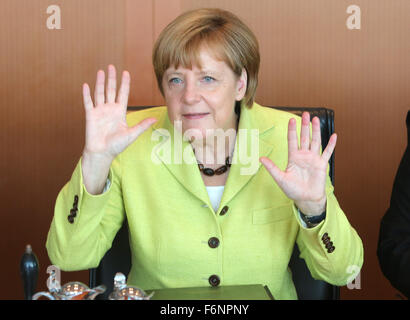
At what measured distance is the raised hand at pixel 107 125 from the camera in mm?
1480

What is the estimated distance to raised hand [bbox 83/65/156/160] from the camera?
148 centimetres

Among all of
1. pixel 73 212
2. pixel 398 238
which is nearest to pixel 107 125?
pixel 73 212

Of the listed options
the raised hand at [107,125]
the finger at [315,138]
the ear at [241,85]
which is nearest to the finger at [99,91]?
the raised hand at [107,125]

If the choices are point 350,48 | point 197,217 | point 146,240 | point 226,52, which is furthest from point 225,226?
point 350,48

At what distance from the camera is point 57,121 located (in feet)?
8.97

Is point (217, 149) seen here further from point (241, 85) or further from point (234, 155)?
point (241, 85)

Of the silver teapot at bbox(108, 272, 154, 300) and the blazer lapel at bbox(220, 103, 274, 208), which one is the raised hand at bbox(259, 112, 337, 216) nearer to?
the blazer lapel at bbox(220, 103, 274, 208)

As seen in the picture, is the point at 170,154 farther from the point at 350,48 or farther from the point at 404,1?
the point at 404,1

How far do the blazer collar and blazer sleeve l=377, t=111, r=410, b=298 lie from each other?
383 mm

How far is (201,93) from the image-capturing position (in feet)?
5.29

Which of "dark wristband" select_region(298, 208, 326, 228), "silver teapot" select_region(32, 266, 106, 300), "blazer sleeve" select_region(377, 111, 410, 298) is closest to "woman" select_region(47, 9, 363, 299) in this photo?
"dark wristband" select_region(298, 208, 326, 228)

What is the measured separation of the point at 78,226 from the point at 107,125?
0.25 m

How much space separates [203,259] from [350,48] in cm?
136

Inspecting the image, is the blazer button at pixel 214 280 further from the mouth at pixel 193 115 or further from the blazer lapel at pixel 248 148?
the mouth at pixel 193 115
